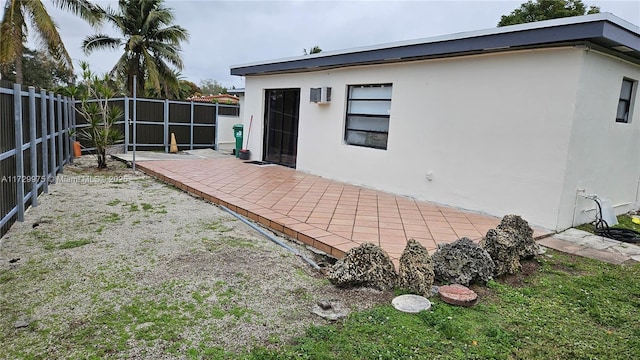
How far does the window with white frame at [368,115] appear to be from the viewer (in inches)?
280

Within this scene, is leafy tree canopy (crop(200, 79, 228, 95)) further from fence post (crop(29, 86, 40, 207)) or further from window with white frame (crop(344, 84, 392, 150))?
fence post (crop(29, 86, 40, 207))

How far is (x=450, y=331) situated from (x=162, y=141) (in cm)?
1240

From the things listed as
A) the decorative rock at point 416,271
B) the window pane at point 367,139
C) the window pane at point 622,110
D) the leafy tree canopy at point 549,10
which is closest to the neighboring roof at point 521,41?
the window pane at point 622,110

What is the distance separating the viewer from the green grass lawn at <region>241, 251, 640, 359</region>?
222 cm

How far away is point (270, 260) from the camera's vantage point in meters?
3.61

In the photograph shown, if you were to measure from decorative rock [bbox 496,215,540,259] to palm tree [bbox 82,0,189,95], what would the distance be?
17.3 meters

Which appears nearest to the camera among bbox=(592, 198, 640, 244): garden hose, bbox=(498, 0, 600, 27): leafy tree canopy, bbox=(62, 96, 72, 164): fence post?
bbox=(592, 198, 640, 244): garden hose

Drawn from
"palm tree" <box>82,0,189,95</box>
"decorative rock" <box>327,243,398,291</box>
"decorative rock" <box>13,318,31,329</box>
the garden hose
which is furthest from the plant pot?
"palm tree" <box>82,0,189,95</box>

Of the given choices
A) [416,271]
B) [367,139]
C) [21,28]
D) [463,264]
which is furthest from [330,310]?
[21,28]

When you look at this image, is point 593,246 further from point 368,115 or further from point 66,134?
point 66,134

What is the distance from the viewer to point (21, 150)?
452cm

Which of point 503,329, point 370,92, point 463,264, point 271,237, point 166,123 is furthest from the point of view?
point 166,123

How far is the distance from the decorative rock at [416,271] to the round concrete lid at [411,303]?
10 cm

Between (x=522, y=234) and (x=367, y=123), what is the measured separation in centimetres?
412
